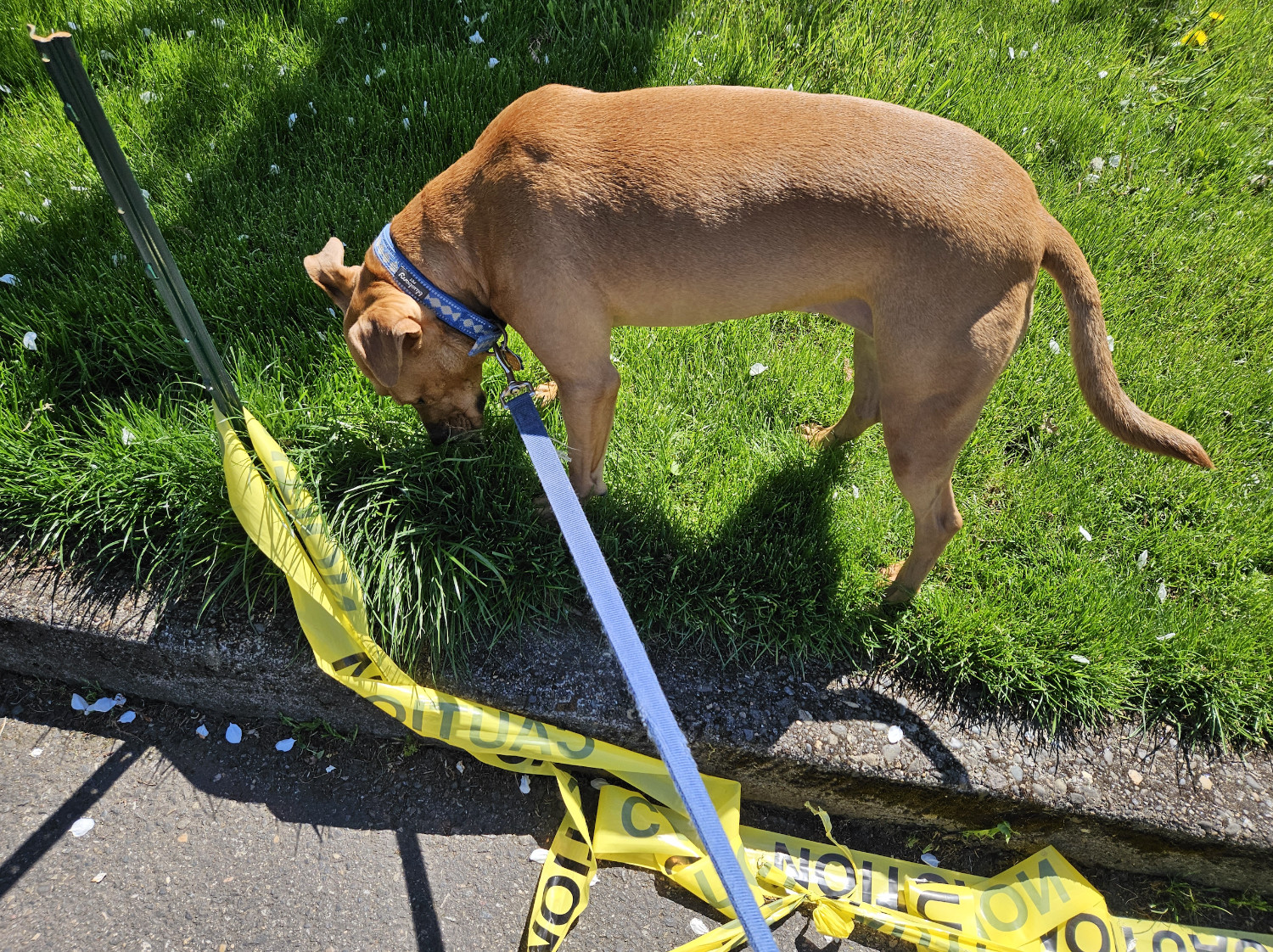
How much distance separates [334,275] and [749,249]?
1623mm

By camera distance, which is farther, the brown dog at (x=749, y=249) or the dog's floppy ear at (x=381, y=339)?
the dog's floppy ear at (x=381, y=339)

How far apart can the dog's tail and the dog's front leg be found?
1.53 metres

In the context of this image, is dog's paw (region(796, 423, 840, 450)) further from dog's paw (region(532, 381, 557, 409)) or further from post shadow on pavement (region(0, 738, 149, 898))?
post shadow on pavement (region(0, 738, 149, 898))

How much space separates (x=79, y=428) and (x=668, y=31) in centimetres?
401

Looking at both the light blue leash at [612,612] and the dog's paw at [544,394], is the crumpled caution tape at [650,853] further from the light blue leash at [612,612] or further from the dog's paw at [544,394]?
the dog's paw at [544,394]

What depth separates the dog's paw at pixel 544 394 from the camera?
11.6ft

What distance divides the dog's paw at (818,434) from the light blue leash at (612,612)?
5.12 ft

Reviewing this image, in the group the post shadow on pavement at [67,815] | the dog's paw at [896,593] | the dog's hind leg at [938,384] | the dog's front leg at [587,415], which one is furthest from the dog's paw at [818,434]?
A: the post shadow on pavement at [67,815]

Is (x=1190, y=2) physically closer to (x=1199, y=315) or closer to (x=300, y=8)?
(x=1199, y=315)

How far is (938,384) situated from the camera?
7.81ft

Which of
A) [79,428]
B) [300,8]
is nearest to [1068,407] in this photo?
[79,428]

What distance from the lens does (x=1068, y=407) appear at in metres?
3.68

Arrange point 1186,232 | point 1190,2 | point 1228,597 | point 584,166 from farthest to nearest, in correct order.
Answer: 1. point 1190,2
2. point 1186,232
3. point 1228,597
4. point 584,166

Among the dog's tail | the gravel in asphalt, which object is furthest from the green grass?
the dog's tail
